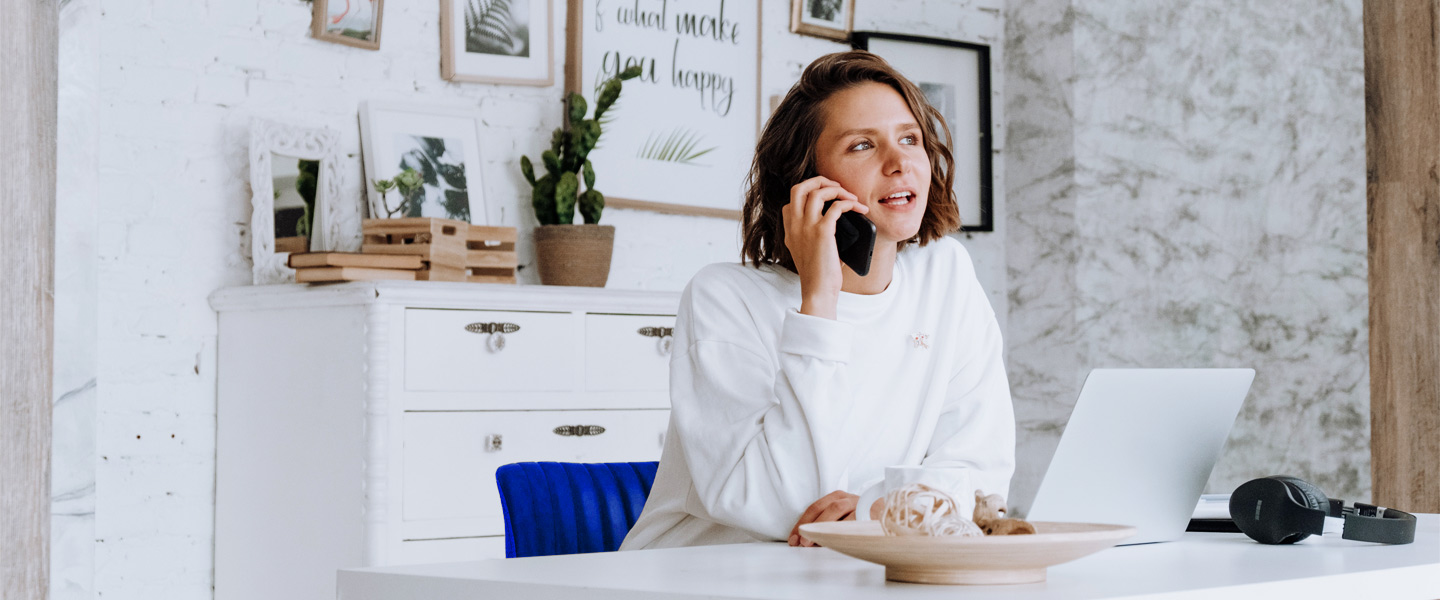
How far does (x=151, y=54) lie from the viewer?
3.09 m

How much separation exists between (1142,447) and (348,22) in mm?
2552

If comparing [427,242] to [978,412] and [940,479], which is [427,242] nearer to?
[978,412]

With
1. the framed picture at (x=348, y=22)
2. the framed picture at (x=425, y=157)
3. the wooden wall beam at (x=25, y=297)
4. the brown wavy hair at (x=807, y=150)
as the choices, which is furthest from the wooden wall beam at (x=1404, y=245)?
the wooden wall beam at (x=25, y=297)

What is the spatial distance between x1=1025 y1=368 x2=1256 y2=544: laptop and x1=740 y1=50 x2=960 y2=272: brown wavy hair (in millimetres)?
664

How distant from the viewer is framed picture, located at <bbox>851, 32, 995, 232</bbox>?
4.49 metres

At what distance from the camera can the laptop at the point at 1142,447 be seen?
1320 millimetres

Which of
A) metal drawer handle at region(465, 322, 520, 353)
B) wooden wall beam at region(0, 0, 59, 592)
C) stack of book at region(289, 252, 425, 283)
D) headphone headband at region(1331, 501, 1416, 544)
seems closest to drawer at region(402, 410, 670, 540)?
metal drawer handle at region(465, 322, 520, 353)

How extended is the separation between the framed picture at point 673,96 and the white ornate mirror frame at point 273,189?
779 millimetres

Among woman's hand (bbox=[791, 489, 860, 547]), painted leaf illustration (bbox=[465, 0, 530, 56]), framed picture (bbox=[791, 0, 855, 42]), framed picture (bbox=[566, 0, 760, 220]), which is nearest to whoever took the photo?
woman's hand (bbox=[791, 489, 860, 547])

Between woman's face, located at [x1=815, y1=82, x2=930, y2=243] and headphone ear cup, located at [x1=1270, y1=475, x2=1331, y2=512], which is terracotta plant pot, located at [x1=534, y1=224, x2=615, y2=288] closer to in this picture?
woman's face, located at [x1=815, y1=82, x2=930, y2=243]

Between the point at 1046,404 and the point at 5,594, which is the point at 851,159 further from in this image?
the point at 1046,404

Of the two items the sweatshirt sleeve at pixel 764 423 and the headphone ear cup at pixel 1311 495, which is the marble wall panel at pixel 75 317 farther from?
the headphone ear cup at pixel 1311 495

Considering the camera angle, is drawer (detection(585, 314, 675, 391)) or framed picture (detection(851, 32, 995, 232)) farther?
framed picture (detection(851, 32, 995, 232))

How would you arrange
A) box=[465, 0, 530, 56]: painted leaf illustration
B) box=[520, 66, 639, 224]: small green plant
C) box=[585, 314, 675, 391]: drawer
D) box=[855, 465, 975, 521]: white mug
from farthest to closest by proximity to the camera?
box=[465, 0, 530, 56]: painted leaf illustration → box=[520, 66, 639, 224]: small green plant → box=[585, 314, 675, 391]: drawer → box=[855, 465, 975, 521]: white mug
